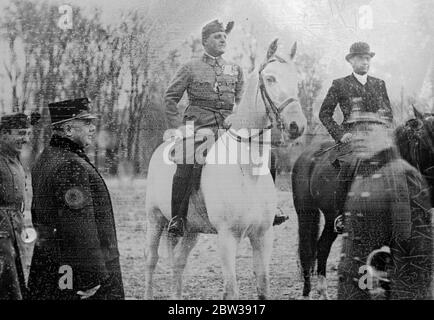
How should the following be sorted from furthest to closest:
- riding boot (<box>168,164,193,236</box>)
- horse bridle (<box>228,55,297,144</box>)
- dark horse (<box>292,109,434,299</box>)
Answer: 1. dark horse (<box>292,109,434,299</box>)
2. riding boot (<box>168,164,193,236</box>)
3. horse bridle (<box>228,55,297,144</box>)

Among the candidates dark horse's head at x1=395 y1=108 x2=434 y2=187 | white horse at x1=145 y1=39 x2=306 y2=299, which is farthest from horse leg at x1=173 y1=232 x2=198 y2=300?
dark horse's head at x1=395 y1=108 x2=434 y2=187

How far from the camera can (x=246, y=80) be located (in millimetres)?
4242

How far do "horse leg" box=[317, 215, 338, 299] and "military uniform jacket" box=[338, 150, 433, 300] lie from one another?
4.0 inches

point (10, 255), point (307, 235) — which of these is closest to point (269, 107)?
point (307, 235)

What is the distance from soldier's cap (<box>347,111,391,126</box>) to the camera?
430 centimetres

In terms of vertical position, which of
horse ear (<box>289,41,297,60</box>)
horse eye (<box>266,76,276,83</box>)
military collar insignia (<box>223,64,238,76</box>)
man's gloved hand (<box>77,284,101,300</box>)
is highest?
horse ear (<box>289,41,297,60</box>)

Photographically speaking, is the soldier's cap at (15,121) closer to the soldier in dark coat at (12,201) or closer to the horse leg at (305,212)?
the soldier in dark coat at (12,201)

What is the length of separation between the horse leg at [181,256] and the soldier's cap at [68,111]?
1.12 metres

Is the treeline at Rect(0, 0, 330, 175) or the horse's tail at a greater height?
the treeline at Rect(0, 0, 330, 175)

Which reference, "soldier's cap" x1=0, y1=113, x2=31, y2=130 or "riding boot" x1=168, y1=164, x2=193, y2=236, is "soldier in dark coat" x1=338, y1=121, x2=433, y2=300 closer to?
"riding boot" x1=168, y1=164, x2=193, y2=236

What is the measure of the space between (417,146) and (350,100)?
1.94ft

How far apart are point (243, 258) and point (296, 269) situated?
0.41 meters
